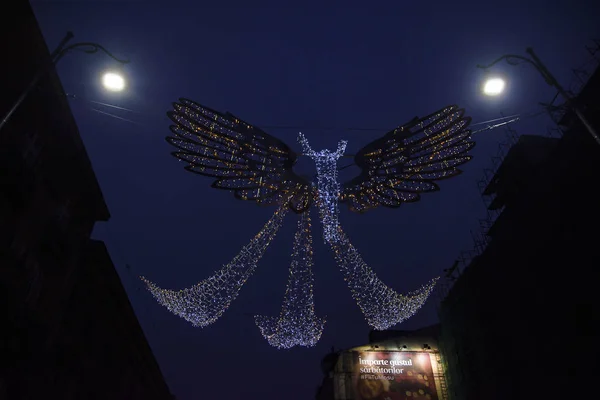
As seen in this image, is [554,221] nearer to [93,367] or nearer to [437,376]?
[437,376]

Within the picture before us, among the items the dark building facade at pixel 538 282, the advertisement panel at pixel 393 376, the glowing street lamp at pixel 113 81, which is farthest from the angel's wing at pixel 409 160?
the advertisement panel at pixel 393 376

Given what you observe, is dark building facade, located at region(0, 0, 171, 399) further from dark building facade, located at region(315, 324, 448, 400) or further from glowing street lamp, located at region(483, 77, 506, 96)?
dark building facade, located at region(315, 324, 448, 400)

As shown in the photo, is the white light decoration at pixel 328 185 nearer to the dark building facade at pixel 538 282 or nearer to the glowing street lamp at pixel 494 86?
the glowing street lamp at pixel 494 86

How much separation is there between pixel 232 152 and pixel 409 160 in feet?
12.1

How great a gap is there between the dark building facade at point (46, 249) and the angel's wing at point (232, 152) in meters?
3.15

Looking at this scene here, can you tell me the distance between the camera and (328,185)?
9.13 metres

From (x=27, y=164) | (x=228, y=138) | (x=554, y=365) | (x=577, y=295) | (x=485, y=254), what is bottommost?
(x=554, y=365)

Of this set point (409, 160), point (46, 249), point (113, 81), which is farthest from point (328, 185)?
point (46, 249)

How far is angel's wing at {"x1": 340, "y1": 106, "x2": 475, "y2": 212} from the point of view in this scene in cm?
759

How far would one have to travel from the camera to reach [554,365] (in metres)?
12.4

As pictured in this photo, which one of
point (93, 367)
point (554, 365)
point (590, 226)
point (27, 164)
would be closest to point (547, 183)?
point (590, 226)

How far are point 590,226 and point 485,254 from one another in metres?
5.88

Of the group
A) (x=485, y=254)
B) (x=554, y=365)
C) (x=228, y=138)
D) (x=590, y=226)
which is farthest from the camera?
(x=485, y=254)

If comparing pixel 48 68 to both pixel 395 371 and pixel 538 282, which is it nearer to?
pixel 538 282
